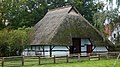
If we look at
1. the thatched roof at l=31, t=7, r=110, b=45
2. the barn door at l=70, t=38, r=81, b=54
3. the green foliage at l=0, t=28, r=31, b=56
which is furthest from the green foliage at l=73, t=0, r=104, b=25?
the green foliage at l=0, t=28, r=31, b=56

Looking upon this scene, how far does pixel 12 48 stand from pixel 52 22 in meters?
7.48

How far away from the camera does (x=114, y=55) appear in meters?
30.6

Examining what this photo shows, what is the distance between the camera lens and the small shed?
34.6m

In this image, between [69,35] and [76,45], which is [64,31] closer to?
[69,35]

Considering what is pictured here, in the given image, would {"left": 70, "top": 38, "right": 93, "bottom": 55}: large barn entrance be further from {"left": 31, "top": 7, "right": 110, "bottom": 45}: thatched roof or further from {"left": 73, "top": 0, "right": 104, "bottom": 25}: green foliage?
{"left": 73, "top": 0, "right": 104, "bottom": 25}: green foliage

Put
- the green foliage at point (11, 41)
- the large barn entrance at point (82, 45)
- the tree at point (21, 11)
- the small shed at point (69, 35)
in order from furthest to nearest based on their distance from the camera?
the tree at point (21, 11) < the large barn entrance at point (82, 45) < the small shed at point (69, 35) < the green foliage at point (11, 41)

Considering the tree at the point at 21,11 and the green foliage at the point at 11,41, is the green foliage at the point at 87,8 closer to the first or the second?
the tree at the point at 21,11

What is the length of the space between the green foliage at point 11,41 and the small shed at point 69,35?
1.95 m

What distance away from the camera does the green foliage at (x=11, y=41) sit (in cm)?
3353

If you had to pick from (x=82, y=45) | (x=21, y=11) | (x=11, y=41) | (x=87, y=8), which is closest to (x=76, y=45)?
(x=82, y=45)

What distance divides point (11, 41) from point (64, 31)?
700 cm

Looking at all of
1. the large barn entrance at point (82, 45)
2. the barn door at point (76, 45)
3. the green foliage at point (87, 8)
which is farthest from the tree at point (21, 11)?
the large barn entrance at point (82, 45)

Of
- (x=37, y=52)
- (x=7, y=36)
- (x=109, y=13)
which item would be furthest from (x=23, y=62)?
(x=37, y=52)

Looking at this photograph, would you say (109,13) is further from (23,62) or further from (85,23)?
(85,23)
